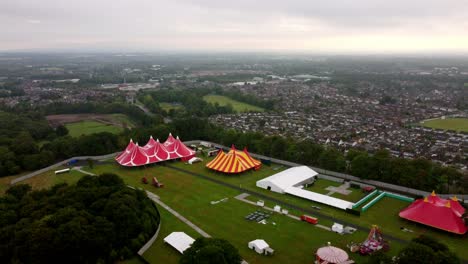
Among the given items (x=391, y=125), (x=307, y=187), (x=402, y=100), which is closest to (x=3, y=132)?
(x=307, y=187)

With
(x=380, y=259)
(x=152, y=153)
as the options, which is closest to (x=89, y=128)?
(x=152, y=153)

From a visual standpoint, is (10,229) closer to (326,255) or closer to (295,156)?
(326,255)

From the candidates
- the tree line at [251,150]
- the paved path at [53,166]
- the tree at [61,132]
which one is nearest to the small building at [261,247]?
the tree line at [251,150]

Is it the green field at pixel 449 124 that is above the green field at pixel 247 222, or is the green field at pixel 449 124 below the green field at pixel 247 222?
above

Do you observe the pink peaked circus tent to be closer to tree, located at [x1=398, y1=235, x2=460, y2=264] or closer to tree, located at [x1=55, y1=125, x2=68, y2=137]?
tree, located at [x1=55, y1=125, x2=68, y2=137]

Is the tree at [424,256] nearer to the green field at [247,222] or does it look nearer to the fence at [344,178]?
the green field at [247,222]

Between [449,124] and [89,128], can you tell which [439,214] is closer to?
[449,124]
